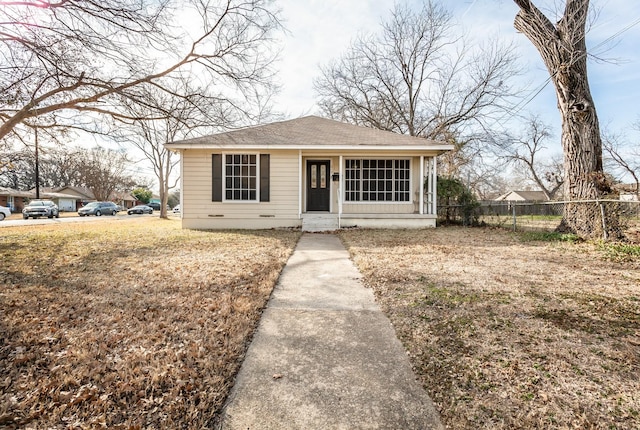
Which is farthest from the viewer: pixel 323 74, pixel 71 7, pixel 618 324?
pixel 323 74

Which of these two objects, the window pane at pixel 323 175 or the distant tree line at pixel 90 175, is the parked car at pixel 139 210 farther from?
the window pane at pixel 323 175

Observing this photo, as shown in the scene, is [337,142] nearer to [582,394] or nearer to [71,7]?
[71,7]

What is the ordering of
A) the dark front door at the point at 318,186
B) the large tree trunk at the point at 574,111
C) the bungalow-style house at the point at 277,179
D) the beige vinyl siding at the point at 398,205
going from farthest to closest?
the dark front door at the point at 318,186, the beige vinyl siding at the point at 398,205, the bungalow-style house at the point at 277,179, the large tree trunk at the point at 574,111

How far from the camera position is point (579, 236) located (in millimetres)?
7578

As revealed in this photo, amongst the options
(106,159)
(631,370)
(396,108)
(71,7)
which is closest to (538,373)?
(631,370)

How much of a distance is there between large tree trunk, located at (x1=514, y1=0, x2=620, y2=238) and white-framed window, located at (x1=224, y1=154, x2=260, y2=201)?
8840mm

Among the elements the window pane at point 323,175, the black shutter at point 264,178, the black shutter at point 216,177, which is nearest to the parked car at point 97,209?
the black shutter at point 216,177

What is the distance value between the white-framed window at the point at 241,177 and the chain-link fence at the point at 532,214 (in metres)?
7.05

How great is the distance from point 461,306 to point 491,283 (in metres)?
1.12

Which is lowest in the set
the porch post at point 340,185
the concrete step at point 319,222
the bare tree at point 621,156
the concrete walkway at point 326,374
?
the concrete walkway at point 326,374

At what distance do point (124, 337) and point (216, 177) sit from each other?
27.2ft

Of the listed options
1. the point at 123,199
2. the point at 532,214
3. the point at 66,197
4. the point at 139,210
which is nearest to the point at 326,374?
the point at 532,214

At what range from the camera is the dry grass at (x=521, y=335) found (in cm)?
173

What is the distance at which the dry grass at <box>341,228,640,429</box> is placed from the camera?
173 cm
